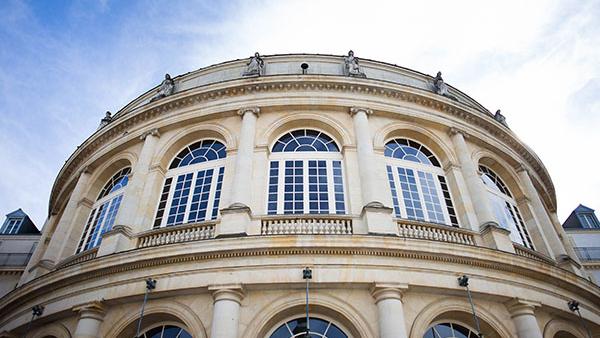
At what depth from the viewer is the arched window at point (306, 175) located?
13.7 m

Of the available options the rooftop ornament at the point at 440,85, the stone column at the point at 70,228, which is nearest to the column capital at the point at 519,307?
the rooftop ornament at the point at 440,85

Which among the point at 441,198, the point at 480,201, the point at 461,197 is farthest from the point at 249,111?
the point at 480,201

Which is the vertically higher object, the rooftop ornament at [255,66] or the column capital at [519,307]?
the rooftop ornament at [255,66]

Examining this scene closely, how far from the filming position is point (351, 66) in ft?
59.3

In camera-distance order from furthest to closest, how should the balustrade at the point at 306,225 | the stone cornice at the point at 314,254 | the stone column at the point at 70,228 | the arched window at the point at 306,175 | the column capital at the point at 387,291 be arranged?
the stone column at the point at 70,228 → the arched window at the point at 306,175 → the balustrade at the point at 306,225 → the stone cornice at the point at 314,254 → the column capital at the point at 387,291

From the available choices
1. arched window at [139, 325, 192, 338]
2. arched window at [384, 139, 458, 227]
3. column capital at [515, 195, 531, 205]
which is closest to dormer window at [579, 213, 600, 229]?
column capital at [515, 195, 531, 205]

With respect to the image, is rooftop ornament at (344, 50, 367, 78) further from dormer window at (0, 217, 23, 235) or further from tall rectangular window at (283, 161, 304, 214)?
dormer window at (0, 217, 23, 235)

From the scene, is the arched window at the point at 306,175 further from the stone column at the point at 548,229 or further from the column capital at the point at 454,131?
the stone column at the point at 548,229

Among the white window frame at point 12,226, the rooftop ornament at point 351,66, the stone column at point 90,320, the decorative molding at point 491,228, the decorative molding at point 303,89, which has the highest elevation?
the white window frame at point 12,226

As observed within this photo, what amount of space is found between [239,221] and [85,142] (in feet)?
35.9

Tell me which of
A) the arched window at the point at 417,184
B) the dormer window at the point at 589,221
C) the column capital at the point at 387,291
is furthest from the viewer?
the dormer window at the point at 589,221

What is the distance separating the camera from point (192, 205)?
573 inches

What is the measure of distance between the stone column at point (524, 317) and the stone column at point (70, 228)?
50.5ft

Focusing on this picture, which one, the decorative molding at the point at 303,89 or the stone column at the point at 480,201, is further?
the decorative molding at the point at 303,89
